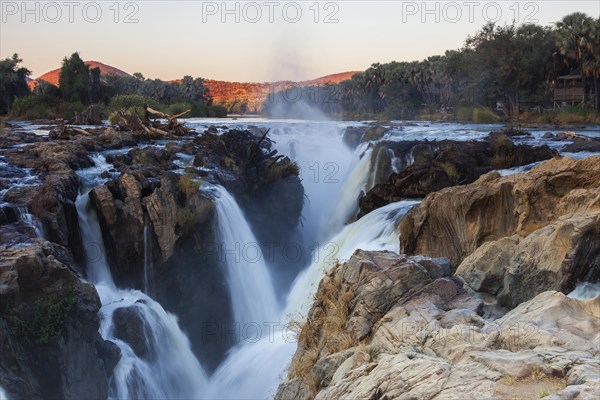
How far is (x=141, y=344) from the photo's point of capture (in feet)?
41.7

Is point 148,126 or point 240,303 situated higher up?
point 148,126

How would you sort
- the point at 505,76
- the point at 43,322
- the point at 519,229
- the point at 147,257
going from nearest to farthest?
the point at 43,322, the point at 519,229, the point at 147,257, the point at 505,76

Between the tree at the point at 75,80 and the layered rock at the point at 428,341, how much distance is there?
4973cm

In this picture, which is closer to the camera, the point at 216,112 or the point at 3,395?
the point at 3,395

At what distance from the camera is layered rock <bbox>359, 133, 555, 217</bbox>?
19.8m

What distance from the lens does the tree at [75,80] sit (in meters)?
54.3

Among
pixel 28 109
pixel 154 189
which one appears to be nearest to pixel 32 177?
pixel 154 189

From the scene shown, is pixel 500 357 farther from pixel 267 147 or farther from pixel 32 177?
pixel 267 147

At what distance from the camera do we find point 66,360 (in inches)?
411

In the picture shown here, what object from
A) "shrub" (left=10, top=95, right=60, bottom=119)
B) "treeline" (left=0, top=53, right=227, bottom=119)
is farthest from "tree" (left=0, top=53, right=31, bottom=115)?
"shrub" (left=10, top=95, right=60, bottom=119)

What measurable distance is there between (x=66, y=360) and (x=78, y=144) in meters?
13.0

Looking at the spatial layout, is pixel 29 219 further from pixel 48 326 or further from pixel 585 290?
pixel 585 290

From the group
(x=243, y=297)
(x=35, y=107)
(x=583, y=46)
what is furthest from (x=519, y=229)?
(x=583, y=46)

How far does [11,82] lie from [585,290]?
5868 centimetres
